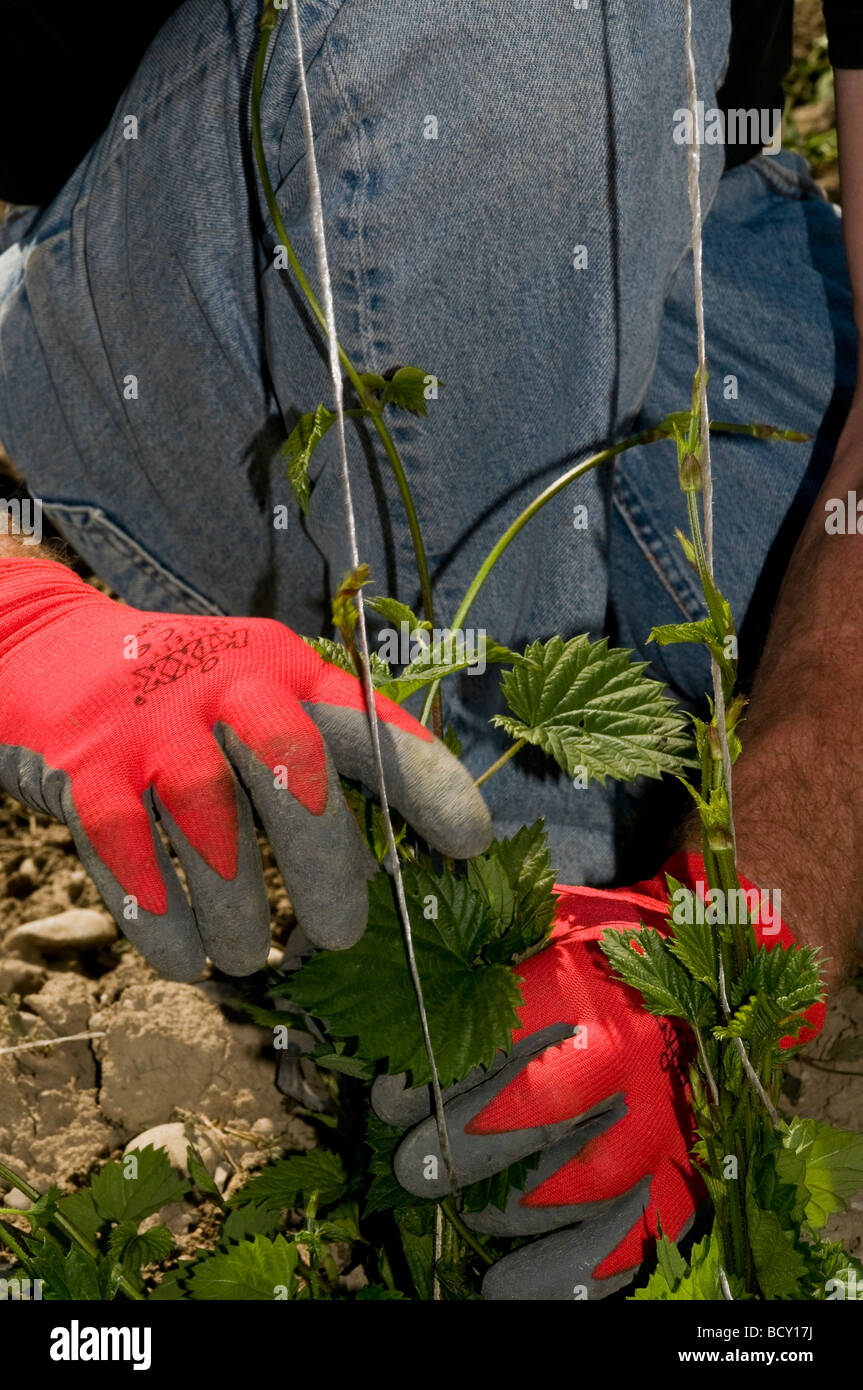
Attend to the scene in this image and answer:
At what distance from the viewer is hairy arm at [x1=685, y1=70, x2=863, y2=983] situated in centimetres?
110

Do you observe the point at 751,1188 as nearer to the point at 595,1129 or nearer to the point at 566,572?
the point at 595,1129

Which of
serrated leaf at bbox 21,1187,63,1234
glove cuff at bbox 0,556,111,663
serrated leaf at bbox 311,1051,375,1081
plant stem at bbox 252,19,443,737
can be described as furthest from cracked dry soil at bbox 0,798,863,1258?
plant stem at bbox 252,19,443,737

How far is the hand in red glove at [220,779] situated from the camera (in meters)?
0.80

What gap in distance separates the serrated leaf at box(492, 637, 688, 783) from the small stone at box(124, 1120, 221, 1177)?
0.74 m

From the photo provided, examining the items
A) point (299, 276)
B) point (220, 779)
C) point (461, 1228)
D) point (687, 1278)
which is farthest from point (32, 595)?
point (687, 1278)

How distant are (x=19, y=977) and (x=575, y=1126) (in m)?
0.83

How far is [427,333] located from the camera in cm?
117

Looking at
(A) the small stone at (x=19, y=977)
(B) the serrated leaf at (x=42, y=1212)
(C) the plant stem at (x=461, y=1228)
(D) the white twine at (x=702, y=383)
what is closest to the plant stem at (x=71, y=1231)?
(B) the serrated leaf at (x=42, y=1212)

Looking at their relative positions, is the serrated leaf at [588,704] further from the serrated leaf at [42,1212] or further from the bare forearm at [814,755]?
the serrated leaf at [42,1212]

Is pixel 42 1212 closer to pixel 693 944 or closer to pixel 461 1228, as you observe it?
pixel 461 1228

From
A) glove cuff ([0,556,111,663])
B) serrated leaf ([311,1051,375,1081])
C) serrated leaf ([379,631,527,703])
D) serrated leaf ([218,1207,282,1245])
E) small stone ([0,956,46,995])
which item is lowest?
serrated leaf ([218,1207,282,1245])

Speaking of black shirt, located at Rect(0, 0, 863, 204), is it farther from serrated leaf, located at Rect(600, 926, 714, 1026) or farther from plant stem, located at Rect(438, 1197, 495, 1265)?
plant stem, located at Rect(438, 1197, 495, 1265)

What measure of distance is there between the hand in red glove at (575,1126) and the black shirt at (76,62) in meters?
1.07
